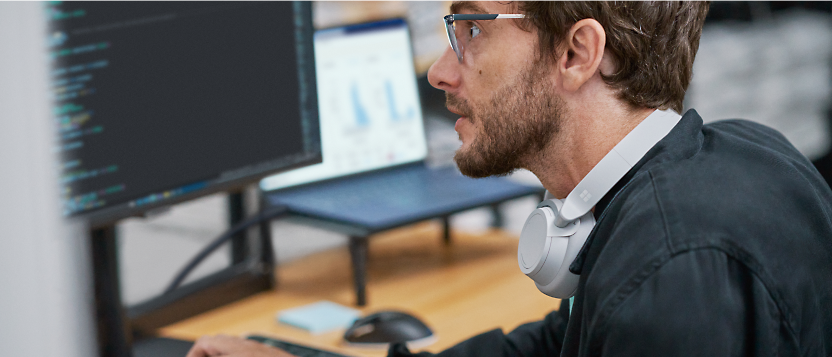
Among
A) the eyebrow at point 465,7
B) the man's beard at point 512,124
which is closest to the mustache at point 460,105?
the man's beard at point 512,124

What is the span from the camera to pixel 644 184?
65 centimetres

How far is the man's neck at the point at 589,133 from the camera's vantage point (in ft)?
2.56

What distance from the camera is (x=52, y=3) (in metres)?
0.71

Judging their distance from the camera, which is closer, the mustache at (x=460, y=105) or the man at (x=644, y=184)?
the man at (x=644, y=184)

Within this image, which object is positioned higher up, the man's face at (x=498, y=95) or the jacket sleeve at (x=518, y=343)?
the man's face at (x=498, y=95)

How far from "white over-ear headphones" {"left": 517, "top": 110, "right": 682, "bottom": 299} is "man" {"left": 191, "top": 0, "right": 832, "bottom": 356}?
0.06 feet

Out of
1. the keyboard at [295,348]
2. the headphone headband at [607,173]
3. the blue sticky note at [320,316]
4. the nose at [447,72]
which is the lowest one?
the blue sticky note at [320,316]

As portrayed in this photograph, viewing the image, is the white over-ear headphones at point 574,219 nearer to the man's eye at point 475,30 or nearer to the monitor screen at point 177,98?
the man's eye at point 475,30

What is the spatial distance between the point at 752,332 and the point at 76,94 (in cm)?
69

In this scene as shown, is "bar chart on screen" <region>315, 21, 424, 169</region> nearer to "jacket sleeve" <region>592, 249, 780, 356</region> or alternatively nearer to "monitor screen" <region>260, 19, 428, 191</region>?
"monitor screen" <region>260, 19, 428, 191</region>

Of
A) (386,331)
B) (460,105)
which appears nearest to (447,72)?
(460,105)

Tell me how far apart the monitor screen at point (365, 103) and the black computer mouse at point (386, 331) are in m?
0.38

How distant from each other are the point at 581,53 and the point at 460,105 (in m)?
0.17

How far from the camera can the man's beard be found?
2.62ft
